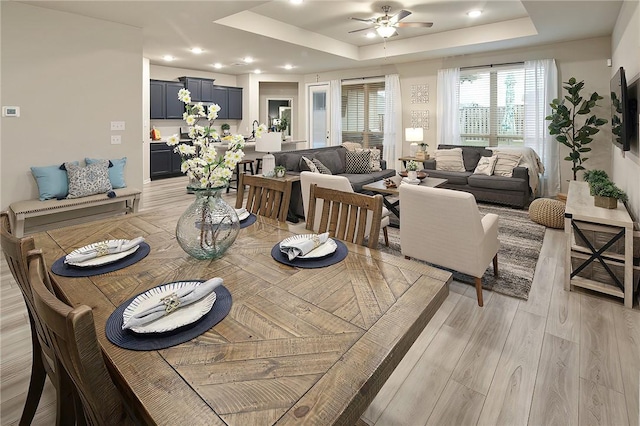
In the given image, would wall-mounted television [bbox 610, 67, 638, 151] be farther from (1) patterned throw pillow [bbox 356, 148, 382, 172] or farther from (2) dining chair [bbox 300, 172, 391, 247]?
(1) patterned throw pillow [bbox 356, 148, 382, 172]

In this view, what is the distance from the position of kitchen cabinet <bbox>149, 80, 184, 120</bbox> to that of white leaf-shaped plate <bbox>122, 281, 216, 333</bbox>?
814 centimetres

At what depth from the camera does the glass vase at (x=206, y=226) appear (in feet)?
4.89

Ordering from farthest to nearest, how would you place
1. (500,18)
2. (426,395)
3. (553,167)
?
1. (553,167)
2. (500,18)
3. (426,395)

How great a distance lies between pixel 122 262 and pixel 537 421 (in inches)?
78.7

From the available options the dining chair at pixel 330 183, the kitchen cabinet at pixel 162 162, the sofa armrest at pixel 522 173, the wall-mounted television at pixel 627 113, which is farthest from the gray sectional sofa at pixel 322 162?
the kitchen cabinet at pixel 162 162

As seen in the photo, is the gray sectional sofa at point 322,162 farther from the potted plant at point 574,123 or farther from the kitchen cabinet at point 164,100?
the kitchen cabinet at point 164,100

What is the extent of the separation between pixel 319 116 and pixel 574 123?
19.2 ft

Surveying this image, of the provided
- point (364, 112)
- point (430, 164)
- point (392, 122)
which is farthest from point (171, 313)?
point (364, 112)

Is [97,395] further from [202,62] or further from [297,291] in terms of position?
[202,62]

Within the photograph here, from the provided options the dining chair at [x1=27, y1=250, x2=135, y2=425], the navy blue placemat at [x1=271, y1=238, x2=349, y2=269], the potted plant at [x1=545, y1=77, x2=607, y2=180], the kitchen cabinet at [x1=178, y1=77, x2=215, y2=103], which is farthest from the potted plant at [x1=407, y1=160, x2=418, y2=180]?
the kitchen cabinet at [x1=178, y1=77, x2=215, y2=103]

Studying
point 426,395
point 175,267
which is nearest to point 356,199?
point 175,267

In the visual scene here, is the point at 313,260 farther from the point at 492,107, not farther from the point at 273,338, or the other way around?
the point at 492,107

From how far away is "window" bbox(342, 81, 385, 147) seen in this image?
8.51 metres

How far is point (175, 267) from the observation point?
4.83 feet
